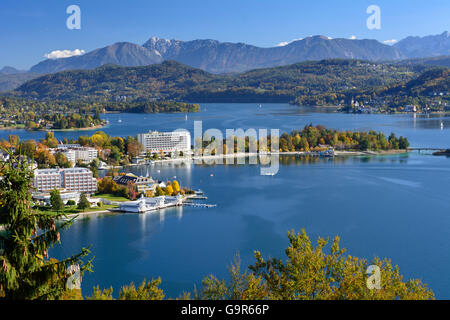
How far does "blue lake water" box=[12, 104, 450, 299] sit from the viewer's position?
4578 millimetres

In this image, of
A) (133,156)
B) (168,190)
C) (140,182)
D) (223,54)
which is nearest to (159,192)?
(168,190)

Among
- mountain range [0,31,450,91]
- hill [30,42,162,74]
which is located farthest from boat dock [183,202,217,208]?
hill [30,42,162,74]

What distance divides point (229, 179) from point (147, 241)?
12.8ft

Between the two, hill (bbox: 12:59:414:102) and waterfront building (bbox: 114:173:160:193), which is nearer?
waterfront building (bbox: 114:173:160:193)

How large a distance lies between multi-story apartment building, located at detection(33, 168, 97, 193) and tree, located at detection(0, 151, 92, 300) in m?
6.32

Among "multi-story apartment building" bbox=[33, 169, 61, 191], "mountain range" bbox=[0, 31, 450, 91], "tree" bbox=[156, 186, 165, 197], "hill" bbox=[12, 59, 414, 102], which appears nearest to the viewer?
"tree" bbox=[156, 186, 165, 197]

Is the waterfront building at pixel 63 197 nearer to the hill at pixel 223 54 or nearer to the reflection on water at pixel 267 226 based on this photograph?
the reflection on water at pixel 267 226

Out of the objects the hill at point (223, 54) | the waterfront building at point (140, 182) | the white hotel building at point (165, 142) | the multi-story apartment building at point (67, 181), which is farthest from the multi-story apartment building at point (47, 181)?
the hill at point (223, 54)

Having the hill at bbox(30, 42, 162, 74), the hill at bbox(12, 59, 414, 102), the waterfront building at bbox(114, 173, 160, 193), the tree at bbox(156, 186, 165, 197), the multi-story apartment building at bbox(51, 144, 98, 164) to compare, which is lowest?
the tree at bbox(156, 186, 165, 197)

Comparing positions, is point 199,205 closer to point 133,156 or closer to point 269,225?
point 269,225

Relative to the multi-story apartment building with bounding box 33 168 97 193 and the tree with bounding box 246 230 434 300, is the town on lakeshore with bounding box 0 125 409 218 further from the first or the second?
the tree with bounding box 246 230 434 300

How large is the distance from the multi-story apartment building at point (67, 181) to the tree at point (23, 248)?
6.32 m

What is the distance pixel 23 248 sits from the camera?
51.8 inches
